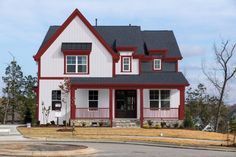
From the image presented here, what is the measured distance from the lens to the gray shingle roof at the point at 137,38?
48094 millimetres

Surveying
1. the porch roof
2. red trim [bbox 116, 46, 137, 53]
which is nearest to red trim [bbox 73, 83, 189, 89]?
the porch roof

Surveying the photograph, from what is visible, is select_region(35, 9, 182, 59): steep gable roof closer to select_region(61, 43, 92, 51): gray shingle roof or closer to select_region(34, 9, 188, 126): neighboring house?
select_region(34, 9, 188, 126): neighboring house

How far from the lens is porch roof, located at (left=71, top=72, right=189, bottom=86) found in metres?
44.2

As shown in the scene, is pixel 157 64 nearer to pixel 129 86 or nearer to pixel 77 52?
pixel 129 86

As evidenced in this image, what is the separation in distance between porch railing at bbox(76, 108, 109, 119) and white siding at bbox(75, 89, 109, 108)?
29.8 inches

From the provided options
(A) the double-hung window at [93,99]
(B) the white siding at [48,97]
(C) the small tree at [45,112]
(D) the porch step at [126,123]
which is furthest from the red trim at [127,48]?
(C) the small tree at [45,112]

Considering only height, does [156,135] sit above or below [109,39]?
below

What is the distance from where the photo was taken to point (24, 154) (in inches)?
829

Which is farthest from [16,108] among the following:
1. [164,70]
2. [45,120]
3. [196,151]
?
[196,151]

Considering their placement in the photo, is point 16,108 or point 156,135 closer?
point 156,135

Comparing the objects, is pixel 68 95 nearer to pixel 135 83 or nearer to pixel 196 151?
pixel 135 83

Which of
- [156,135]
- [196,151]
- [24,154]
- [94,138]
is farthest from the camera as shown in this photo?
[156,135]

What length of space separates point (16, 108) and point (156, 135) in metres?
30.8

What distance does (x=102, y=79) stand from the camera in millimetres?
45094
